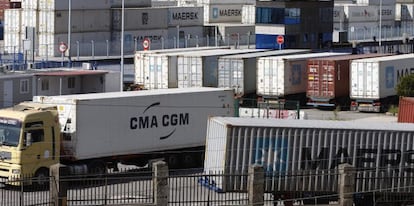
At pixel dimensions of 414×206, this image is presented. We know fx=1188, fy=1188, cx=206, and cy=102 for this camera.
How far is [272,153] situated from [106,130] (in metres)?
7.66

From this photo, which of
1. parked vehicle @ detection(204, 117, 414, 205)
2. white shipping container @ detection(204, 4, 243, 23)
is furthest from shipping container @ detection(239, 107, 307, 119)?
white shipping container @ detection(204, 4, 243, 23)

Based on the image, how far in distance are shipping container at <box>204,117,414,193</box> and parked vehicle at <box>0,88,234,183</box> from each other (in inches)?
244

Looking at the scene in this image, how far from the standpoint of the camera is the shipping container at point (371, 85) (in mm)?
58438

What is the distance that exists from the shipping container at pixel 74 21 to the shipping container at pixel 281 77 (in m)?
18.0

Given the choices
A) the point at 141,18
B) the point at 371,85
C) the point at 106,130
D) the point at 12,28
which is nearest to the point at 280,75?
the point at 371,85

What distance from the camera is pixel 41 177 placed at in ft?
112

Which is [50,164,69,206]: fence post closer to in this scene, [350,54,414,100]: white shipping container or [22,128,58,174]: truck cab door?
[22,128,58,174]: truck cab door

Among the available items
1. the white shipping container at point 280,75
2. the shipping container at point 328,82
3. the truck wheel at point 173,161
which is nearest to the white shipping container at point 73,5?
the white shipping container at point 280,75

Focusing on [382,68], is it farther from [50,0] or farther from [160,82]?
[50,0]

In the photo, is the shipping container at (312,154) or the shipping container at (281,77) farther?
the shipping container at (281,77)

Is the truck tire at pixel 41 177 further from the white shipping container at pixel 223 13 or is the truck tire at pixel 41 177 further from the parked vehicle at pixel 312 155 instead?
the white shipping container at pixel 223 13

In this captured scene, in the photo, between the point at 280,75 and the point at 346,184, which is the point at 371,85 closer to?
the point at 280,75

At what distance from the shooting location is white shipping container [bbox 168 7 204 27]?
82562 millimetres

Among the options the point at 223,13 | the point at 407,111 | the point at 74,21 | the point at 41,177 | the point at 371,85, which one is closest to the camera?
the point at 41,177
